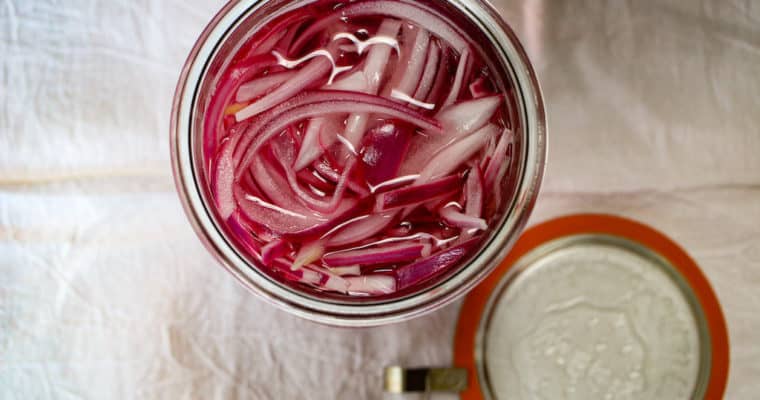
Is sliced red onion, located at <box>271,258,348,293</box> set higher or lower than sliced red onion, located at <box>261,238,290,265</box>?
lower

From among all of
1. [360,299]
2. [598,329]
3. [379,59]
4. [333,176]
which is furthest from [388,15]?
[598,329]

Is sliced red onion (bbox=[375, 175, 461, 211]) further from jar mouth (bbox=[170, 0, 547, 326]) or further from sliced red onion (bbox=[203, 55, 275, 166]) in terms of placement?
sliced red onion (bbox=[203, 55, 275, 166])

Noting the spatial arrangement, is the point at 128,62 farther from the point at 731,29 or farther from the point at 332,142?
the point at 731,29

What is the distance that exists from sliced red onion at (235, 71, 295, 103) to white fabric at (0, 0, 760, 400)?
232 mm

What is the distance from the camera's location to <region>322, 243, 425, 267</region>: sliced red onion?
60 cm

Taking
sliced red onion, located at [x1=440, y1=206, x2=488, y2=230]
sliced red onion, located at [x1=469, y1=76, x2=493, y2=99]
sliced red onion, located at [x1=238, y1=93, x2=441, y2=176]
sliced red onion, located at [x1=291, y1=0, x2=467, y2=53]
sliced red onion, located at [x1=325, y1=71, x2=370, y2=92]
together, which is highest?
sliced red onion, located at [x1=291, y1=0, x2=467, y2=53]

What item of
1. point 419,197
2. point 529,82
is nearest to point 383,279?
point 419,197

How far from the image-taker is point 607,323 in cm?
80

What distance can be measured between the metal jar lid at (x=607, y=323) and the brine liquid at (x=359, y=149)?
23 centimetres

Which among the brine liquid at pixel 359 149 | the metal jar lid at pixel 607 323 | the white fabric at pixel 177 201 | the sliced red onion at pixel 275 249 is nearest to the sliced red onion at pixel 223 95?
the brine liquid at pixel 359 149

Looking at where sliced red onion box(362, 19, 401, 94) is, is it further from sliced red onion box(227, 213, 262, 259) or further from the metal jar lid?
the metal jar lid

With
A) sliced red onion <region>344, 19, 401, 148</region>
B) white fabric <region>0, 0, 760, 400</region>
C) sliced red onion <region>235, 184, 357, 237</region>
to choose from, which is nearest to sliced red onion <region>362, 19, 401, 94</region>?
sliced red onion <region>344, 19, 401, 148</region>

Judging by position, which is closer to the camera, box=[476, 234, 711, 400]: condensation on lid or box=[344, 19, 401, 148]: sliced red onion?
box=[344, 19, 401, 148]: sliced red onion

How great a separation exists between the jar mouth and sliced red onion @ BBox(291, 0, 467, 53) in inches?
1.3
